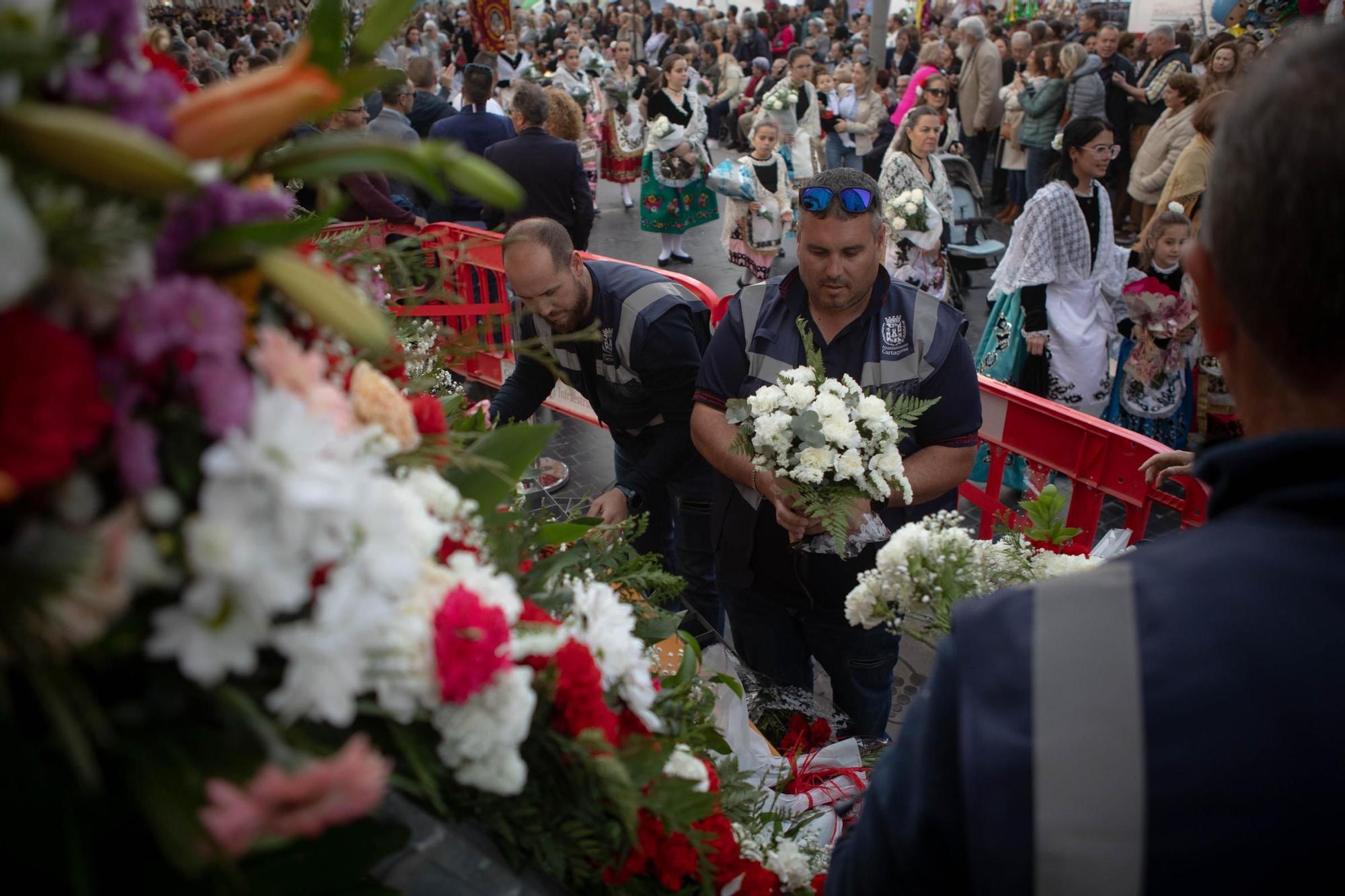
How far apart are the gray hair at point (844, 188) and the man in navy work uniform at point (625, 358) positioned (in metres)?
0.68

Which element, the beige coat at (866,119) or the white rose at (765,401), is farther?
the beige coat at (866,119)

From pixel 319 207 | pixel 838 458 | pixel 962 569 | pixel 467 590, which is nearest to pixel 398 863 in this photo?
pixel 467 590

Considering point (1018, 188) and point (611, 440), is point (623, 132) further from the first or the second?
point (611, 440)

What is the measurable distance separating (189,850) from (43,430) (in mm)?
347

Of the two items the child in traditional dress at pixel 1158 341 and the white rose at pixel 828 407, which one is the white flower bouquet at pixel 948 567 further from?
the child in traditional dress at pixel 1158 341

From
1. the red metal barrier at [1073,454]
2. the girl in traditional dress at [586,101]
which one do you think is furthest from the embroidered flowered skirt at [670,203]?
the red metal barrier at [1073,454]

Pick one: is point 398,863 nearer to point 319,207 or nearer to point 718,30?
point 319,207

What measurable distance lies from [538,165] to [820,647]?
4.70 meters

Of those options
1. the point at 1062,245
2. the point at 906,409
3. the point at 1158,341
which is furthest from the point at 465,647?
the point at 1158,341

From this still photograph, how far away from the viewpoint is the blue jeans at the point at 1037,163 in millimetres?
9586

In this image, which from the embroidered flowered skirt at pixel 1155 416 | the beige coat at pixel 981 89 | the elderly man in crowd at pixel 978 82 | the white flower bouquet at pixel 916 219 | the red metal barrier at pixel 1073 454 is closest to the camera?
the red metal barrier at pixel 1073 454

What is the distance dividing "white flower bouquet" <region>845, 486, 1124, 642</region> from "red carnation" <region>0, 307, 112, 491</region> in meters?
1.50

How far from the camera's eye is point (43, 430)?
680 millimetres

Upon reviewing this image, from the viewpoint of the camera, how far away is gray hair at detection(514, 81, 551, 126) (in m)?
6.50
